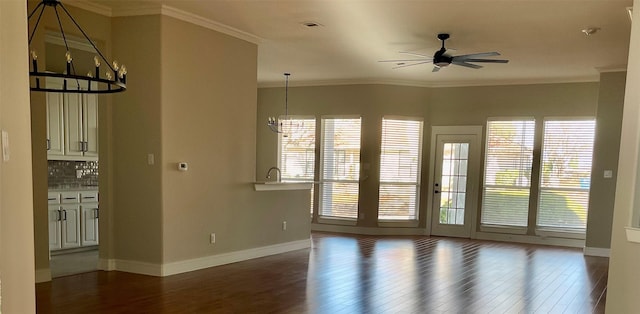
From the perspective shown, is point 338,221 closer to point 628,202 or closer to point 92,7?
point 92,7

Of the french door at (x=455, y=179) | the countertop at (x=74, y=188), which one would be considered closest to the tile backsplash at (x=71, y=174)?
the countertop at (x=74, y=188)

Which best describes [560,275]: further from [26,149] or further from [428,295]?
[26,149]

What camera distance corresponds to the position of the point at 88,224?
5.94 metres

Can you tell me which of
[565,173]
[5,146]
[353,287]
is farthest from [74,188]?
[565,173]

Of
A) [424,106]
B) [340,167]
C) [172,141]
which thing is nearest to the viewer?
[172,141]

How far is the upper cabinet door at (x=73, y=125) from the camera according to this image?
5.74 m

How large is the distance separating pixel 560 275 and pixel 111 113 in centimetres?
565

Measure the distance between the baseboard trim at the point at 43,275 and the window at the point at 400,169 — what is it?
5464 mm

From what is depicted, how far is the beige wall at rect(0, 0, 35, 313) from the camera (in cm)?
151

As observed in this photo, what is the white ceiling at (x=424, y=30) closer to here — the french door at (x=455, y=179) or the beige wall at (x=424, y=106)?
the beige wall at (x=424, y=106)

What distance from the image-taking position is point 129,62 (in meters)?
4.66

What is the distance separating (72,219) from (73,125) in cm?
128

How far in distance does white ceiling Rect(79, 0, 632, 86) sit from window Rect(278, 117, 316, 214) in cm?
178

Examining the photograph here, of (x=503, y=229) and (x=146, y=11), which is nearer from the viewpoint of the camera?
(x=146, y=11)
